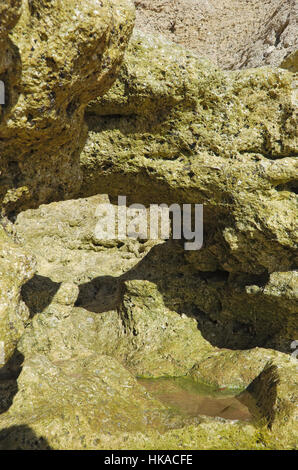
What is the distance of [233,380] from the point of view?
22.5 feet

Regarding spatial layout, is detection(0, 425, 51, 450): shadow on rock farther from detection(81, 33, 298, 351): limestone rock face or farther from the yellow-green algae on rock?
detection(81, 33, 298, 351): limestone rock face

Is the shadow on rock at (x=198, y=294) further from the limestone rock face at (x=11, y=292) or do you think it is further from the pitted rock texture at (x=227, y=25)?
the pitted rock texture at (x=227, y=25)

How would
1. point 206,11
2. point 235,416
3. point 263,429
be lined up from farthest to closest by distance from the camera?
point 206,11
point 235,416
point 263,429

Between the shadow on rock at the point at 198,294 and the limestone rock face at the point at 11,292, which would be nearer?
the limestone rock face at the point at 11,292

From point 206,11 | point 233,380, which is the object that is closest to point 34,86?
point 233,380

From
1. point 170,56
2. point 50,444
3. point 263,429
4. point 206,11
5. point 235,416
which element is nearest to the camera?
point 50,444

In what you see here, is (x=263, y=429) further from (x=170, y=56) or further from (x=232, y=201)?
(x=170, y=56)

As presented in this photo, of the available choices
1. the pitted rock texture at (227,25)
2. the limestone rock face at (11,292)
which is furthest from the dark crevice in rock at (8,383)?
the pitted rock texture at (227,25)

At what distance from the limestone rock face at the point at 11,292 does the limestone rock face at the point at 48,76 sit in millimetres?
1253

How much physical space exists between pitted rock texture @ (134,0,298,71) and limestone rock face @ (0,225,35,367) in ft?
35.1

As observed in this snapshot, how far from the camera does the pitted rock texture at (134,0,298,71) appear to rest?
41.4 ft

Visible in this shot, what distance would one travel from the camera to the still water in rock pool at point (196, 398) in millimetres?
5779

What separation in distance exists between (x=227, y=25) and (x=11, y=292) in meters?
15.2
